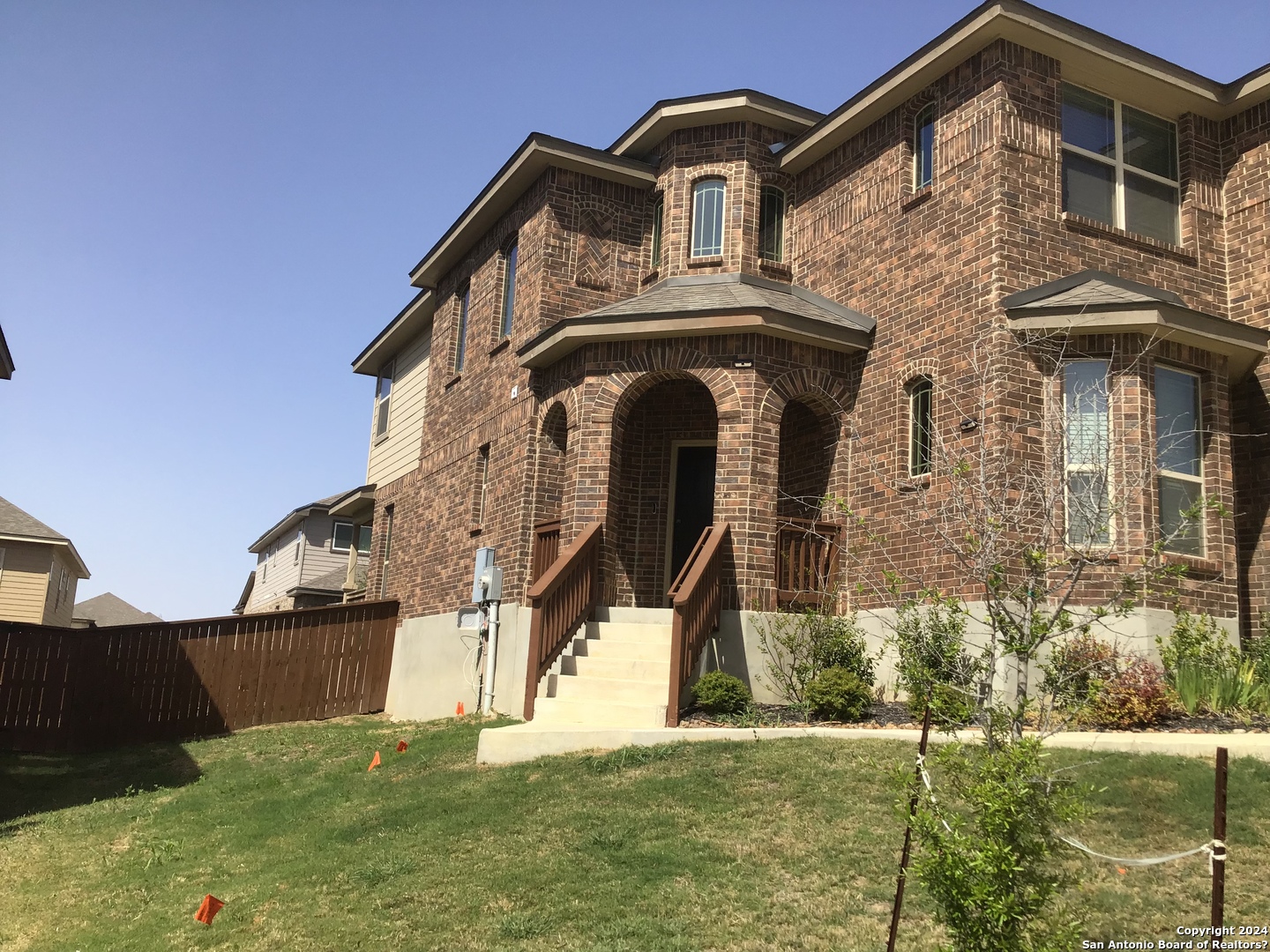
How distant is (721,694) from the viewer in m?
10.7

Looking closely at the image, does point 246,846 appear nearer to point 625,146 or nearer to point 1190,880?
point 1190,880

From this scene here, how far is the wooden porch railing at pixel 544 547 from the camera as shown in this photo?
1409 centimetres

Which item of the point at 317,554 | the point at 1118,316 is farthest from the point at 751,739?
the point at 317,554

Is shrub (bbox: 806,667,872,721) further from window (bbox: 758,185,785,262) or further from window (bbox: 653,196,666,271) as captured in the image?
window (bbox: 653,196,666,271)

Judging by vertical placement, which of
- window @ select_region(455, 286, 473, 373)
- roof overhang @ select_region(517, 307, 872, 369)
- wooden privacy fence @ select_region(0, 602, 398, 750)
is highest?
window @ select_region(455, 286, 473, 373)

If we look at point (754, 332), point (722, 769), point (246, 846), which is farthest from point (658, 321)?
point (246, 846)

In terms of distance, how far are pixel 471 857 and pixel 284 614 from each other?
11105mm

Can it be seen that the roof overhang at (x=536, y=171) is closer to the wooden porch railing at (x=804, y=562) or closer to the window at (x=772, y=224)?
the window at (x=772, y=224)

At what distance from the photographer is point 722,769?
8.38 metres

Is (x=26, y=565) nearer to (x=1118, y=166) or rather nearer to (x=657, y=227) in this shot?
(x=657, y=227)

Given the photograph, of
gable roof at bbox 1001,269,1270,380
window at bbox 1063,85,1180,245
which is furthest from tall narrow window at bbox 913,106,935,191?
gable roof at bbox 1001,269,1270,380

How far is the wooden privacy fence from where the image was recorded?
51.1 feet

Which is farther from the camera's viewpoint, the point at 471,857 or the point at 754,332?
the point at 754,332

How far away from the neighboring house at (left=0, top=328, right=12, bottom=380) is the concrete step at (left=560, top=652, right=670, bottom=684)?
8.39 m
